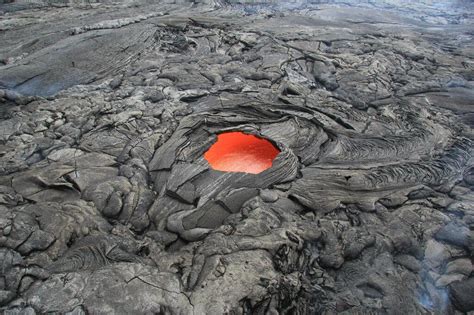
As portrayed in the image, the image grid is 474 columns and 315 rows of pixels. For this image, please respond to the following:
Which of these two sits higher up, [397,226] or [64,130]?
[64,130]

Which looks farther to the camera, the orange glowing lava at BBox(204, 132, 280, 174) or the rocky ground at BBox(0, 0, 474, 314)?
the orange glowing lava at BBox(204, 132, 280, 174)

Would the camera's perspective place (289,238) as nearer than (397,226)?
Yes

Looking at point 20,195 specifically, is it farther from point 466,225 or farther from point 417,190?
point 466,225

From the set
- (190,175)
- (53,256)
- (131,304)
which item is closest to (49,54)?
(190,175)

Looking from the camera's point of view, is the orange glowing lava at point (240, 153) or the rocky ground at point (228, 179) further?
the orange glowing lava at point (240, 153)
